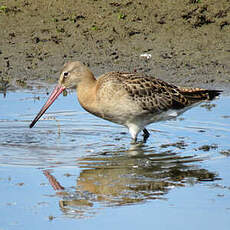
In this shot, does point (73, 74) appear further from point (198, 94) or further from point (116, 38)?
point (116, 38)

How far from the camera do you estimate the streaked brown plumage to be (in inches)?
387

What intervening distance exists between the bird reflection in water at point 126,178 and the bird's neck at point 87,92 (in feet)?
3.06

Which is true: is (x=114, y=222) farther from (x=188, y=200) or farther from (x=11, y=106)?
(x=11, y=106)

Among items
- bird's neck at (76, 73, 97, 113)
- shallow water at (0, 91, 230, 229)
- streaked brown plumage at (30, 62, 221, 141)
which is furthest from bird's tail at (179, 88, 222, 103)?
bird's neck at (76, 73, 97, 113)

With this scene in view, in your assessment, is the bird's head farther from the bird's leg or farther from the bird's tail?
the bird's tail

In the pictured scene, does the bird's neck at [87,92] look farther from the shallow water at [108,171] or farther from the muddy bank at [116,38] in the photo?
the muddy bank at [116,38]

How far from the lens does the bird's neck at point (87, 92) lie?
988 cm

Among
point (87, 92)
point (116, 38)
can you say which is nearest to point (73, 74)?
point (87, 92)

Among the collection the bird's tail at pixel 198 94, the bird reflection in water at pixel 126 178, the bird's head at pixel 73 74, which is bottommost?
the bird reflection in water at pixel 126 178

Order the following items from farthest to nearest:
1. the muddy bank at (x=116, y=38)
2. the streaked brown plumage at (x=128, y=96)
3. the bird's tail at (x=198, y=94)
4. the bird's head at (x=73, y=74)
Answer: the muddy bank at (x=116, y=38) < the bird's tail at (x=198, y=94) < the bird's head at (x=73, y=74) < the streaked brown plumage at (x=128, y=96)

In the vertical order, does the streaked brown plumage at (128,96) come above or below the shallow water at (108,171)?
above

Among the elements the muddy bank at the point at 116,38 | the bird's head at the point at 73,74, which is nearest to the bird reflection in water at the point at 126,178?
the bird's head at the point at 73,74

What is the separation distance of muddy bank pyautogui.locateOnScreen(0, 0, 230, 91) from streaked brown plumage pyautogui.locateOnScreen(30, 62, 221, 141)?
8.39 ft

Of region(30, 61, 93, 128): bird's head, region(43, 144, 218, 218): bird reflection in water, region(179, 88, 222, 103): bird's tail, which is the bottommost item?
region(43, 144, 218, 218): bird reflection in water
